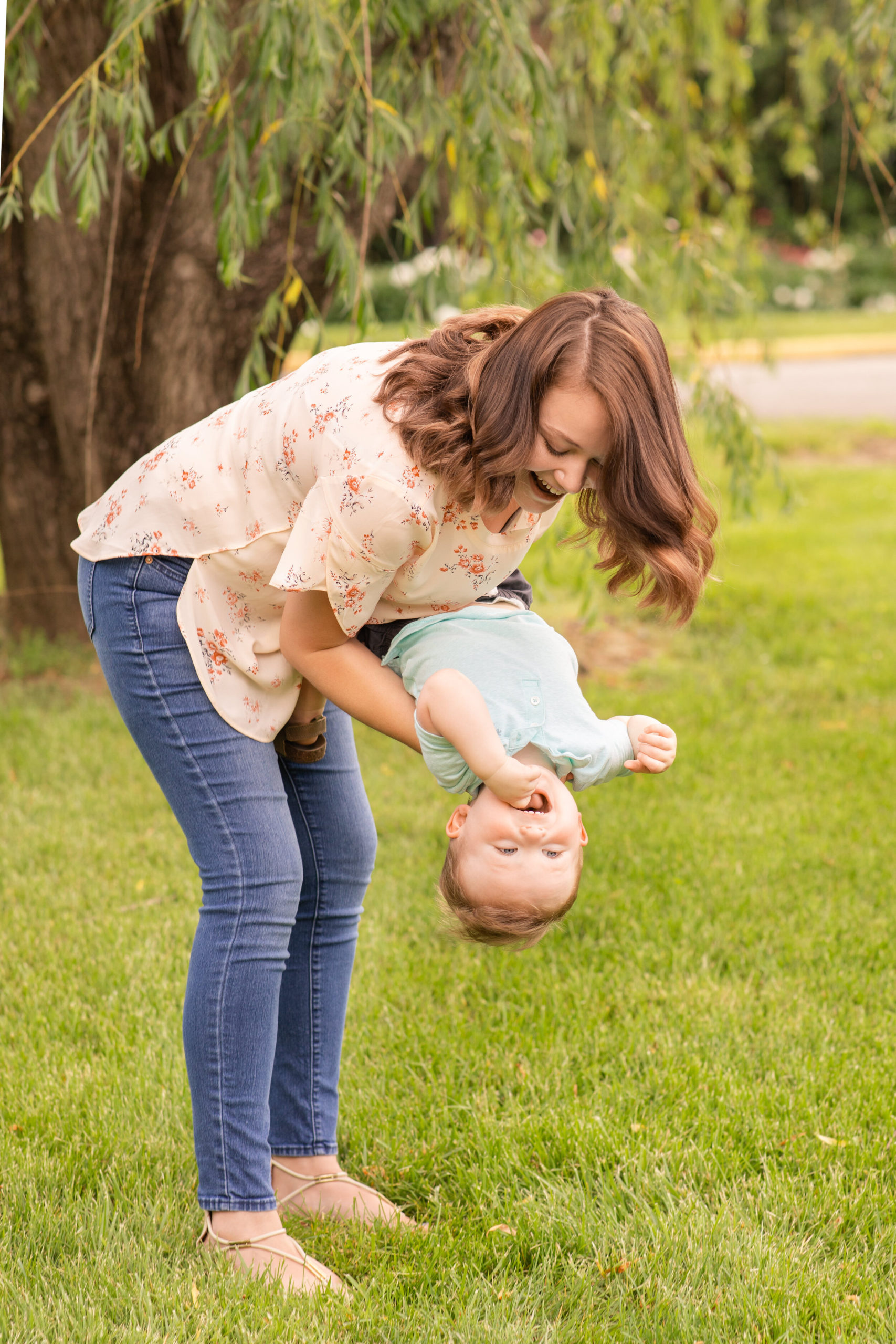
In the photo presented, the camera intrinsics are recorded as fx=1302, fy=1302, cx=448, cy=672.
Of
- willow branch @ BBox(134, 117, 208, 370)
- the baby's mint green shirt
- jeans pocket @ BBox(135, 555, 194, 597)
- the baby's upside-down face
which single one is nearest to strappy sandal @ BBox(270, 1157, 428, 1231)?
the baby's upside-down face

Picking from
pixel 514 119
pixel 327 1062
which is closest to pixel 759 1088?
pixel 327 1062

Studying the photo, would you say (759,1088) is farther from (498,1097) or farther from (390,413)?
(390,413)

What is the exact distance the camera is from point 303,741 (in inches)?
82.8

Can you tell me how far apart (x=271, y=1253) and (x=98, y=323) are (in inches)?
139

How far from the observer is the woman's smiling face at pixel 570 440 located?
170 centimetres

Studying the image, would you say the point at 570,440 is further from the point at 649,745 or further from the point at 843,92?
the point at 843,92

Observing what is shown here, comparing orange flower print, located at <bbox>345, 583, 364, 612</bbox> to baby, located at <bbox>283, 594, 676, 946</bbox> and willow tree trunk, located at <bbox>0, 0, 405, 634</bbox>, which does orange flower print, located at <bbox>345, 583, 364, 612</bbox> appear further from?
willow tree trunk, located at <bbox>0, 0, 405, 634</bbox>

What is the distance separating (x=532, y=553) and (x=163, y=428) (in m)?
2.04

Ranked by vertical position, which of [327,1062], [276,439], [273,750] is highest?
[276,439]

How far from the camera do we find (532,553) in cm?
615

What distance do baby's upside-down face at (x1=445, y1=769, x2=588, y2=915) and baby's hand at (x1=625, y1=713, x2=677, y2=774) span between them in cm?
13

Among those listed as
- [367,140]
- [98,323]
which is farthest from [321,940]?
[98,323]

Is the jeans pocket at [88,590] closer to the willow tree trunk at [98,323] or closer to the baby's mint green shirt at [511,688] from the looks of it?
the baby's mint green shirt at [511,688]

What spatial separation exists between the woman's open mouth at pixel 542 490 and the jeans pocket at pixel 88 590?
2.29 ft
